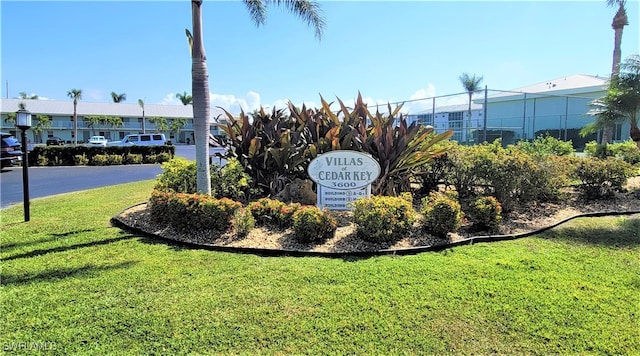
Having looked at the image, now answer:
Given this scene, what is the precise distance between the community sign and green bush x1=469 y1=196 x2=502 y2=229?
5.19 ft

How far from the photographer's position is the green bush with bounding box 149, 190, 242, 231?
5289 mm

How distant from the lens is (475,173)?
6.49 metres

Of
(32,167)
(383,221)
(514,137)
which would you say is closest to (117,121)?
(32,167)

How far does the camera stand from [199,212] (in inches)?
211

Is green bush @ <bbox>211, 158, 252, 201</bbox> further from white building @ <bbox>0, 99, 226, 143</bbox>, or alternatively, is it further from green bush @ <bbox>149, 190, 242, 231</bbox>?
white building @ <bbox>0, 99, 226, 143</bbox>

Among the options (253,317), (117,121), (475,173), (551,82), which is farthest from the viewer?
(117,121)

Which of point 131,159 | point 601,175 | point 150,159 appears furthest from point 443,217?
point 131,159

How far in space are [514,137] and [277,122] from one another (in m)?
16.8

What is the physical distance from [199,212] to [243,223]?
66cm

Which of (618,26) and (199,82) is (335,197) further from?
(618,26)

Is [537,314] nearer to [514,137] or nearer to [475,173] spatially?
[475,173]

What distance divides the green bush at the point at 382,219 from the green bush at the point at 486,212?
0.94 metres

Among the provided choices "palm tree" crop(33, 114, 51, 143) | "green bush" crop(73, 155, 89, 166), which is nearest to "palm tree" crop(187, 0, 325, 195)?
"green bush" crop(73, 155, 89, 166)

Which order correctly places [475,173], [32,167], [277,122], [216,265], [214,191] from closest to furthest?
[216,265], [475,173], [214,191], [277,122], [32,167]
